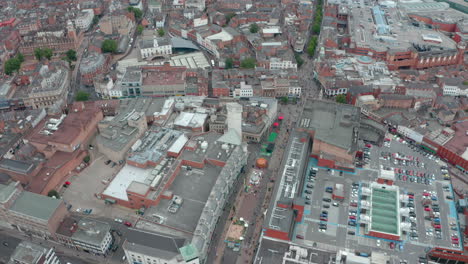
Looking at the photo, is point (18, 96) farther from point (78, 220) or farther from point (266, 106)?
point (266, 106)

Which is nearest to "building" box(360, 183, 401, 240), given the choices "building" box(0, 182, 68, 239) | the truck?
the truck

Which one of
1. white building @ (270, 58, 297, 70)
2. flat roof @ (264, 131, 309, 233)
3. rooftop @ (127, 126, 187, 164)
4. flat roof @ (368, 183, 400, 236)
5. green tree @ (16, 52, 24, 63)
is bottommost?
flat roof @ (368, 183, 400, 236)

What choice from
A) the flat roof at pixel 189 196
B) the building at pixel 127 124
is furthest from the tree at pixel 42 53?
the flat roof at pixel 189 196

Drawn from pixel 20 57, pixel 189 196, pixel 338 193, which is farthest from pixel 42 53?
pixel 338 193

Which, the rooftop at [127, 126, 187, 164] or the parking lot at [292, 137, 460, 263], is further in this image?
the rooftop at [127, 126, 187, 164]

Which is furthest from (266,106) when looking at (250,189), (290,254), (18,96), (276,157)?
(18,96)

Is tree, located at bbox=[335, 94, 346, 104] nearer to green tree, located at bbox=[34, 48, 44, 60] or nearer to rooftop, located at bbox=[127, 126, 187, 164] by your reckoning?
rooftop, located at bbox=[127, 126, 187, 164]

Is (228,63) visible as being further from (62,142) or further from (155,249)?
(155,249)
